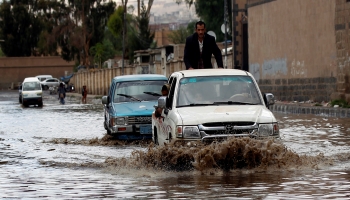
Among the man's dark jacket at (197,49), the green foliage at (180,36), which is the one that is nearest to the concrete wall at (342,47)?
the man's dark jacket at (197,49)

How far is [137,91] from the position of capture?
63.8ft

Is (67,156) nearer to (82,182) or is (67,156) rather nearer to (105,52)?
(82,182)

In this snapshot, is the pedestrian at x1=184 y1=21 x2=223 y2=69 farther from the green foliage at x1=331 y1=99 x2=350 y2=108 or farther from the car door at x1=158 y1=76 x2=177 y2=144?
the green foliage at x1=331 y1=99 x2=350 y2=108

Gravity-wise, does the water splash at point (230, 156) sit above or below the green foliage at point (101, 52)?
below

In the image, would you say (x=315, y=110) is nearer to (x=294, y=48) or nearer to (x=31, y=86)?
(x=294, y=48)

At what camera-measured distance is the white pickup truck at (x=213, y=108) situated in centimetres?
1146

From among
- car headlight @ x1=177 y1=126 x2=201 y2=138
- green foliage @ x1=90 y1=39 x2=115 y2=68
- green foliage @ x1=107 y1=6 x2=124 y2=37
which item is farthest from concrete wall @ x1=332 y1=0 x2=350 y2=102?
green foliage @ x1=90 y1=39 x2=115 y2=68

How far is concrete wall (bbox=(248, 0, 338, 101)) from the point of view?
3394cm

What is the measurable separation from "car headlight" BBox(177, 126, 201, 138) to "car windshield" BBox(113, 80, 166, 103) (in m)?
7.66

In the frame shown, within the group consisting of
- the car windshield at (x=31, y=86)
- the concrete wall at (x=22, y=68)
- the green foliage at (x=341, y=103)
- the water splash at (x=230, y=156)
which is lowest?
the water splash at (x=230, y=156)

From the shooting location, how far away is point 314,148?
16109mm

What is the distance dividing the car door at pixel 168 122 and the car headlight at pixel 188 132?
0.41 m

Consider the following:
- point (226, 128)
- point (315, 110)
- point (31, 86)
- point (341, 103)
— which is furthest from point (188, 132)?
point (31, 86)

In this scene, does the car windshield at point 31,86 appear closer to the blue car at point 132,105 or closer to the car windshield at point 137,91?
the blue car at point 132,105
